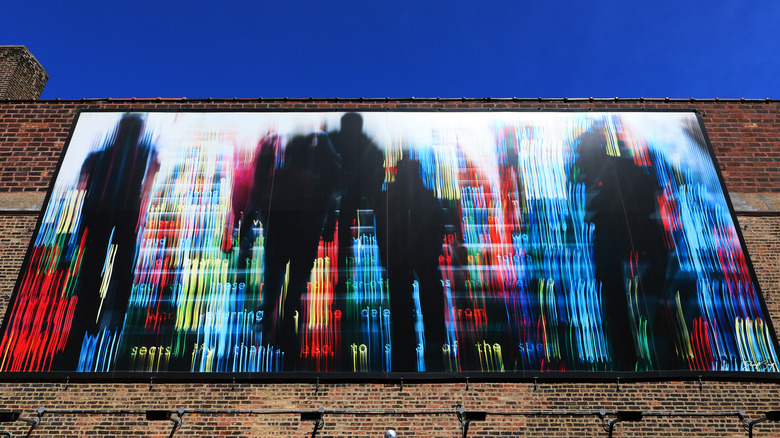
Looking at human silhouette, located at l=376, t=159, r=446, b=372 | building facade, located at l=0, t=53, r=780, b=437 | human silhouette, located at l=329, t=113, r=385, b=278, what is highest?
human silhouette, located at l=329, t=113, r=385, b=278

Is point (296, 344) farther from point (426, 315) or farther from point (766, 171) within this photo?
point (766, 171)

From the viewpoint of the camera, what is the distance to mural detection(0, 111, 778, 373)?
30.0 ft

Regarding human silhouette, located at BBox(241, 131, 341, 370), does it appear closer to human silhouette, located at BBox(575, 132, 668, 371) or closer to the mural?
the mural

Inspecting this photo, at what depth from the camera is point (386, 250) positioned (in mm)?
10039

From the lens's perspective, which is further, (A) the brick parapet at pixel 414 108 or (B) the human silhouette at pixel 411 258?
(A) the brick parapet at pixel 414 108

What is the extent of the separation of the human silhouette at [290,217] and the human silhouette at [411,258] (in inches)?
50.2

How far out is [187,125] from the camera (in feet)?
38.2

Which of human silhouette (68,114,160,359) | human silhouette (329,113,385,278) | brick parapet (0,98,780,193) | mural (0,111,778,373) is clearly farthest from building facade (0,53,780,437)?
brick parapet (0,98,780,193)

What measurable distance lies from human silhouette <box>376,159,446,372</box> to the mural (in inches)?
1.4

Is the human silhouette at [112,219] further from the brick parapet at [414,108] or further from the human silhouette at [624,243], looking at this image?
the human silhouette at [624,243]

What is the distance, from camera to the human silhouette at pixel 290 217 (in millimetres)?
9383

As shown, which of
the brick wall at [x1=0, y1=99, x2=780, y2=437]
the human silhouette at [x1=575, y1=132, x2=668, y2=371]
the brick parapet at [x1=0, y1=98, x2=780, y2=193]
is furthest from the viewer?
the brick parapet at [x1=0, y1=98, x2=780, y2=193]

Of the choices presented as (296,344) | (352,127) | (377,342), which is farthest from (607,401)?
(352,127)

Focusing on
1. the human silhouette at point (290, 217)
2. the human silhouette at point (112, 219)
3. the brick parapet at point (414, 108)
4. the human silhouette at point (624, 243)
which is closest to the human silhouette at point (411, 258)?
the human silhouette at point (290, 217)
